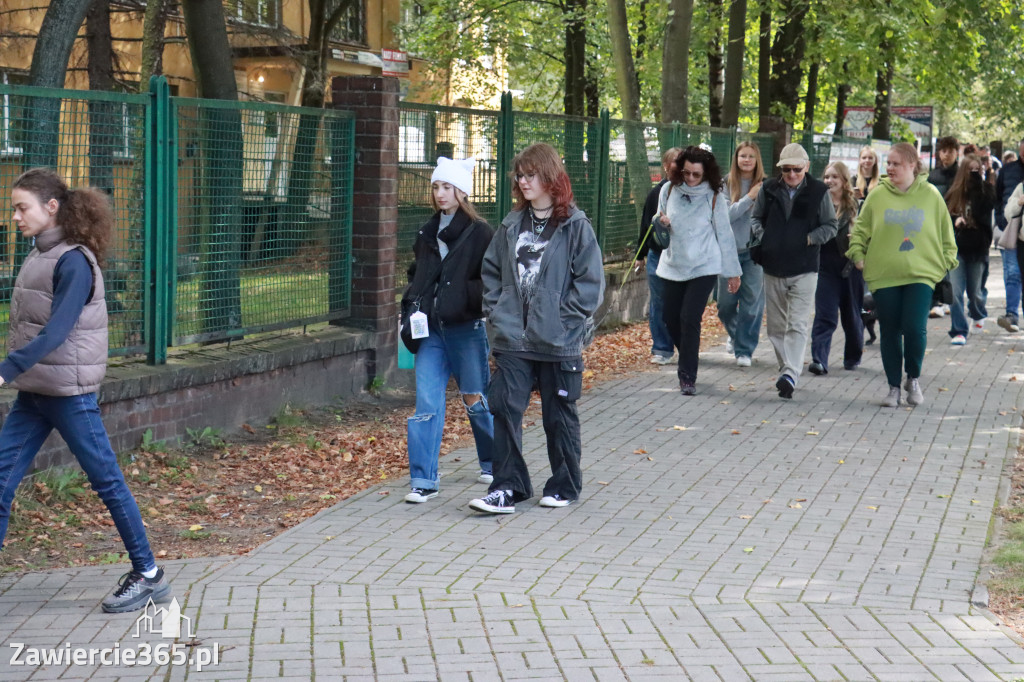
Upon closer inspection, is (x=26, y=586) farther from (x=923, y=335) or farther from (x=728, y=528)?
(x=923, y=335)

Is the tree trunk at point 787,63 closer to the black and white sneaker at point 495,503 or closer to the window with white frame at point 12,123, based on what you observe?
the black and white sneaker at point 495,503

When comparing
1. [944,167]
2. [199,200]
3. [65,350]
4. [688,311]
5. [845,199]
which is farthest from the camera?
[944,167]

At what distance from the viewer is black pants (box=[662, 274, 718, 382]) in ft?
34.6

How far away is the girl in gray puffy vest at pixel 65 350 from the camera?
5.03m

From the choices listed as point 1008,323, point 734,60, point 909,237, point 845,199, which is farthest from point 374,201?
point 734,60

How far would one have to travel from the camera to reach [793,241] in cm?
1074

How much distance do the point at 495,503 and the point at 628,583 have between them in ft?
4.27

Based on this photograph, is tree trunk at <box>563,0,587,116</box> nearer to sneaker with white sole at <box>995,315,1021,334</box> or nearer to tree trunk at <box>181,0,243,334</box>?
sneaker with white sole at <box>995,315,1021,334</box>

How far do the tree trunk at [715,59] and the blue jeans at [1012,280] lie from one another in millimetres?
8517

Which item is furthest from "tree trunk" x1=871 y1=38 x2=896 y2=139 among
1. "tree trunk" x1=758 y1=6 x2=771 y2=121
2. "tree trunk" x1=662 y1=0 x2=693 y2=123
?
"tree trunk" x1=662 y1=0 x2=693 y2=123

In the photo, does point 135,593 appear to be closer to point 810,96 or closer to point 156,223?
point 156,223

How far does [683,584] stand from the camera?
564cm

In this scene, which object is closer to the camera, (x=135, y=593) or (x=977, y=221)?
(x=135, y=593)

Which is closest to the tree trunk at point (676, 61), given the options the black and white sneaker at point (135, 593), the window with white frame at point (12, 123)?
the window with white frame at point (12, 123)
